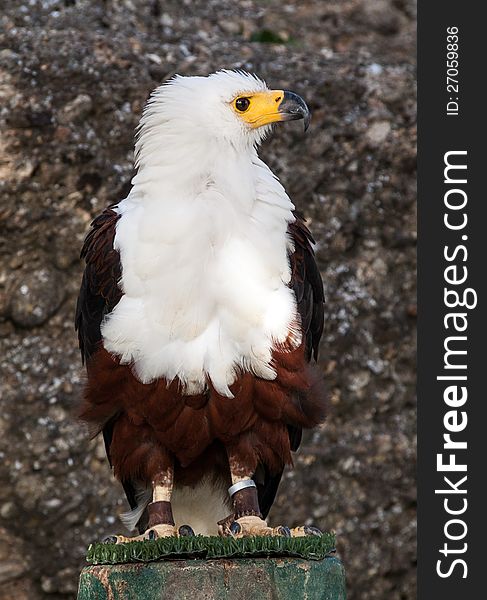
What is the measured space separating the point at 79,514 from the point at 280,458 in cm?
271

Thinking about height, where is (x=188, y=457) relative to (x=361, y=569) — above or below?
below

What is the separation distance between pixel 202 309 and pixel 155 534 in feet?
3.15

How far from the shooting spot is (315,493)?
736 cm

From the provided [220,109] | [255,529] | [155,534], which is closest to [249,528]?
[255,529]

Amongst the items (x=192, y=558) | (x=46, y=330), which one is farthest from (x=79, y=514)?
(x=192, y=558)

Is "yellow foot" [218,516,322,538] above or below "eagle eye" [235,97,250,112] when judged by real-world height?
below

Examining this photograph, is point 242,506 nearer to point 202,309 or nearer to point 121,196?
point 202,309

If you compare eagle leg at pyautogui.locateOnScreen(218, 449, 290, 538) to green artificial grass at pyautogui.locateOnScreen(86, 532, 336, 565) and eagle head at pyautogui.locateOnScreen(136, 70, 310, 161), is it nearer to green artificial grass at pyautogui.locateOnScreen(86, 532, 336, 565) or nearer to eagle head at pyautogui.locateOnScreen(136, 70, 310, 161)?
green artificial grass at pyautogui.locateOnScreen(86, 532, 336, 565)

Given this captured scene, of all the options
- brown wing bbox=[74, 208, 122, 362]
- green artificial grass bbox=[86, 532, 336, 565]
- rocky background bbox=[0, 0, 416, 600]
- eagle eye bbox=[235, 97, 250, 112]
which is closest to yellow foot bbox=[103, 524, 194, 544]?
green artificial grass bbox=[86, 532, 336, 565]

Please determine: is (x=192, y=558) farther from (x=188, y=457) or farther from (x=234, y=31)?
(x=234, y=31)

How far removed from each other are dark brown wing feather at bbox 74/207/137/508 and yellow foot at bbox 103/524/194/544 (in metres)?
0.38

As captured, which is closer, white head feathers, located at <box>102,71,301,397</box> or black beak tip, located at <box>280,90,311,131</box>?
white head feathers, located at <box>102,71,301,397</box>

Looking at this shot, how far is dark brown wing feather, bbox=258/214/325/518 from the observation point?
15.3 ft

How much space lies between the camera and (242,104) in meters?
4.65
